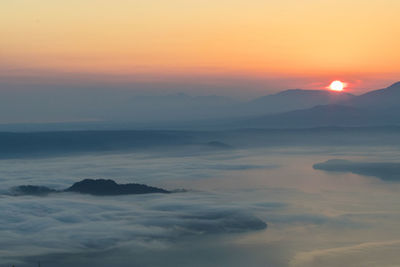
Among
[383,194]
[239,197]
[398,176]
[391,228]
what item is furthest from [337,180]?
[391,228]

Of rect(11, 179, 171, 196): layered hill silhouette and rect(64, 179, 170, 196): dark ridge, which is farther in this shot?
rect(11, 179, 171, 196): layered hill silhouette

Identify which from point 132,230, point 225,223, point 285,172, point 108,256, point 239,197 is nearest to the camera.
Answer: point 108,256

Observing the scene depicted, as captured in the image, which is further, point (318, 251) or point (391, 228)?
point (391, 228)

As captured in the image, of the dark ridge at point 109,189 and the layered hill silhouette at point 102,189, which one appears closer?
the dark ridge at point 109,189

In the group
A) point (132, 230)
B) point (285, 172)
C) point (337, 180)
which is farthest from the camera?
point (285, 172)

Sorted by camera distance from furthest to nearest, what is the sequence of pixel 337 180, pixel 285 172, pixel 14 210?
pixel 285 172
pixel 337 180
pixel 14 210

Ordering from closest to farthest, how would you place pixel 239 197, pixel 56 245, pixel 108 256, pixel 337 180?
pixel 108 256
pixel 56 245
pixel 239 197
pixel 337 180

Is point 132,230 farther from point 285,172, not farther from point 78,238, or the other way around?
point 285,172

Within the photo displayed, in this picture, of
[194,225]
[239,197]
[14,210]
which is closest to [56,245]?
[194,225]

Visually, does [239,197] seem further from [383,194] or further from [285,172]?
[285,172]
